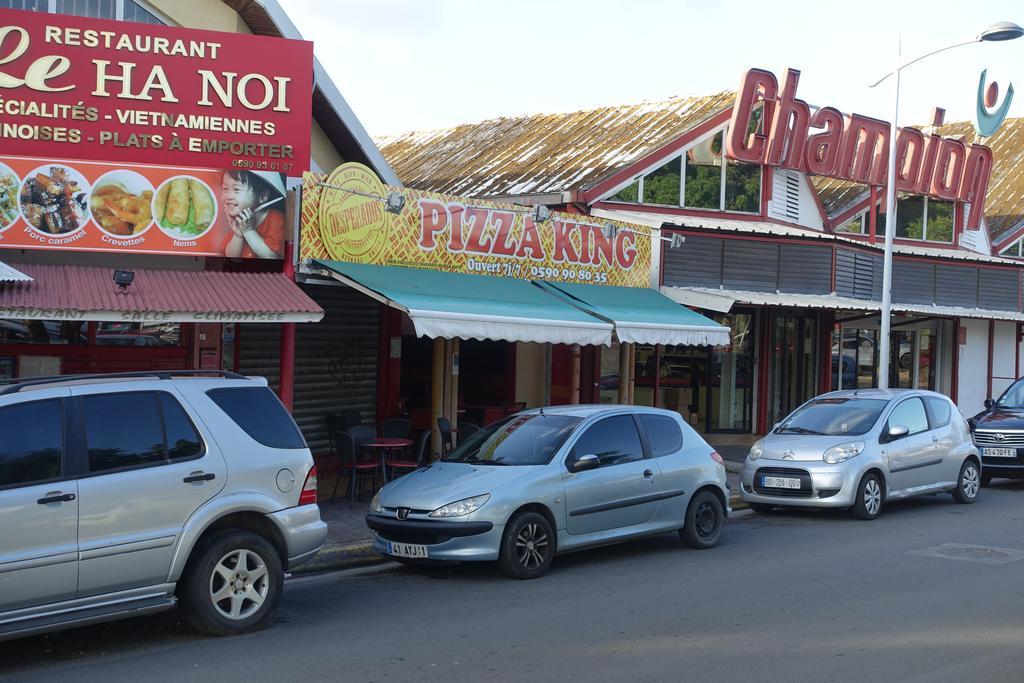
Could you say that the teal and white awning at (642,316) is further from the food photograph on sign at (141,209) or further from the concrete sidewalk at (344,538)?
the food photograph on sign at (141,209)

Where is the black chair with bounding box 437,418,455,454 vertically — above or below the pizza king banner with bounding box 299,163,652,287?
below

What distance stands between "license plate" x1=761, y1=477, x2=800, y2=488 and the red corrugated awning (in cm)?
572

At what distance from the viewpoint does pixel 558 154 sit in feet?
69.2

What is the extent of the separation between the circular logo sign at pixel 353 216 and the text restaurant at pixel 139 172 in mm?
463

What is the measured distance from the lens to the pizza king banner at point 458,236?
516 inches

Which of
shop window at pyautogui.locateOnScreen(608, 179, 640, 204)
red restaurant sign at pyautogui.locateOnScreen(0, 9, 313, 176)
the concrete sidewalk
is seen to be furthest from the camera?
shop window at pyautogui.locateOnScreen(608, 179, 640, 204)

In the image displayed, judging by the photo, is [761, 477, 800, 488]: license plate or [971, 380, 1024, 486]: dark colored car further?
[971, 380, 1024, 486]: dark colored car

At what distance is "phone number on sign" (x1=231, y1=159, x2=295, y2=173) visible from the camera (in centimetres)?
1269

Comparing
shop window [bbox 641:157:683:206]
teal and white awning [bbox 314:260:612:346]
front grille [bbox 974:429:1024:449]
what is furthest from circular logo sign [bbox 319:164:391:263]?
front grille [bbox 974:429:1024:449]

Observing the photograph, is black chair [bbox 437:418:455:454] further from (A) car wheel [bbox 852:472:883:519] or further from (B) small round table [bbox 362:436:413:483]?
(A) car wheel [bbox 852:472:883:519]

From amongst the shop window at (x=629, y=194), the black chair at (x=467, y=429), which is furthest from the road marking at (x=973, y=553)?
the shop window at (x=629, y=194)

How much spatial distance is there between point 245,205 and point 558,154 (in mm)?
9788

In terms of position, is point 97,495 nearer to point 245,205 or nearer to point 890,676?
point 890,676

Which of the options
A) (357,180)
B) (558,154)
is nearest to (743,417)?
(558,154)
